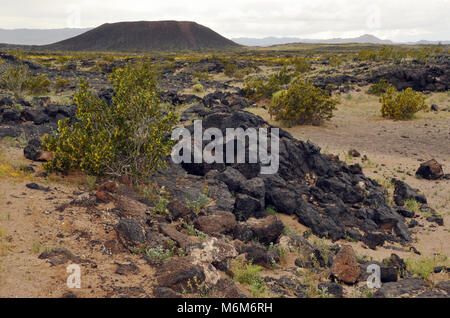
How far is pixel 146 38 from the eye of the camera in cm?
14900

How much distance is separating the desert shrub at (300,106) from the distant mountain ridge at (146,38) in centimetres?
12744

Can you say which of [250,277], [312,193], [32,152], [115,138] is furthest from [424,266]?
[32,152]

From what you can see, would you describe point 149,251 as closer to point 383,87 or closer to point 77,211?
point 77,211

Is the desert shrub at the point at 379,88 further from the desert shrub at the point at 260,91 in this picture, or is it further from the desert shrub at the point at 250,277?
the desert shrub at the point at 250,277

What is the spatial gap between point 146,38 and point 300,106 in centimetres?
14556

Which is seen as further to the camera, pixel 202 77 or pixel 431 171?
pixel 202 77

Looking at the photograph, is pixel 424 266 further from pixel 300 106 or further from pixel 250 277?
pixel 300 106

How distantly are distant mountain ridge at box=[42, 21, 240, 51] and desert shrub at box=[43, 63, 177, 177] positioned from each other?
137153 millimetres

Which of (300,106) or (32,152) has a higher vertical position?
(300,106)

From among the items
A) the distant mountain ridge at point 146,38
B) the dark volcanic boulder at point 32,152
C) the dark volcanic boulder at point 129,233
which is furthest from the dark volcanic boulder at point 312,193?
the distant mountain ridge at point 146,38

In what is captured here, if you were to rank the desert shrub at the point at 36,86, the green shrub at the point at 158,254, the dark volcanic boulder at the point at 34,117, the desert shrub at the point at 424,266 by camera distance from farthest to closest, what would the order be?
the desert shrub at the point at 36,86, the dark volcanic boulder at the point at 34,117, the desert shrub at the point at 424,266, the green shrub at the point at 158,254

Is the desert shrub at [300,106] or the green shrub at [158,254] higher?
the desert shrub at [300,106]

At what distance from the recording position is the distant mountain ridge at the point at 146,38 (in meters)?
140

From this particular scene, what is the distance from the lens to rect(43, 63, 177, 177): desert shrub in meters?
7.46
